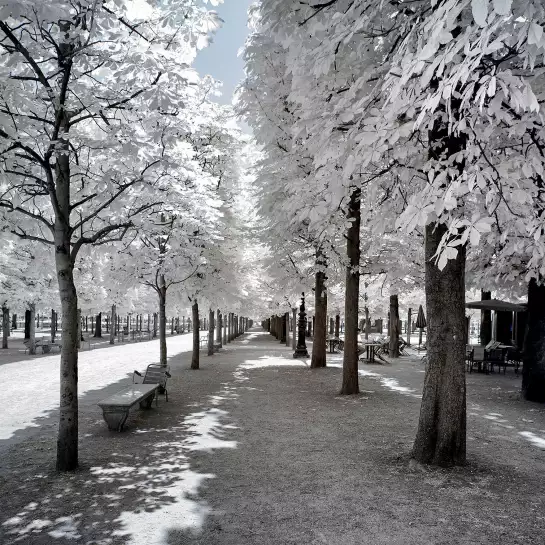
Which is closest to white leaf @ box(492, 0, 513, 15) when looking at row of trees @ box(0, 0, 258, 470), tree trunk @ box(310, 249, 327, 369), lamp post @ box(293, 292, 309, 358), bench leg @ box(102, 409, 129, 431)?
row of trees @ box(0, 0, 258, 470)

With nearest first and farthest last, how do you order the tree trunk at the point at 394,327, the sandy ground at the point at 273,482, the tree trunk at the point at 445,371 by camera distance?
the sandy ground at the point at 273,482 → the tree trunk at the point at 445,371 → the tree trunk at the point at 394,327

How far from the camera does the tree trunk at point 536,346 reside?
1273cm

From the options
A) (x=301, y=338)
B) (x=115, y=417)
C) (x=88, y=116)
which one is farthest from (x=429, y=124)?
(x=301, y=338)

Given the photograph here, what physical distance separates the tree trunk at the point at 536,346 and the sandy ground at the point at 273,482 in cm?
191

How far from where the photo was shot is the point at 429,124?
5074mm

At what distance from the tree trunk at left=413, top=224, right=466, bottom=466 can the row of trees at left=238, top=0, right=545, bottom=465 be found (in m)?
0.01

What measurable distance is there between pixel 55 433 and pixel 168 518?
4.95 meters

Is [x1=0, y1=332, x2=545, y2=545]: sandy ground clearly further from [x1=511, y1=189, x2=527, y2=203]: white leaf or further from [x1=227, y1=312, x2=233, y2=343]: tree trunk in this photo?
[x1=227, y1=312, x2=233, y2=343]: tree trunk

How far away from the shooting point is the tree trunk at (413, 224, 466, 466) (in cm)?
669

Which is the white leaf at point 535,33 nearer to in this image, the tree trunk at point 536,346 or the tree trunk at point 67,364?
the tree trunk at point 67,364

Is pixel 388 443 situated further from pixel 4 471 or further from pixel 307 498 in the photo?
pixel 4 471

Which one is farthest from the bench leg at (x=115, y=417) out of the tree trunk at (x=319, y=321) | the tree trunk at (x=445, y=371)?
the tree trunk at (x=319, y=321)

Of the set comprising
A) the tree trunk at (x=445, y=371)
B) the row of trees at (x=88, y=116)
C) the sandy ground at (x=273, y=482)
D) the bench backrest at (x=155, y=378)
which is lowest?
the sandy ground at (x=273, y=482)

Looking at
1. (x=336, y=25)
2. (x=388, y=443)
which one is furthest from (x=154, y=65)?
(x=388, y=443)
